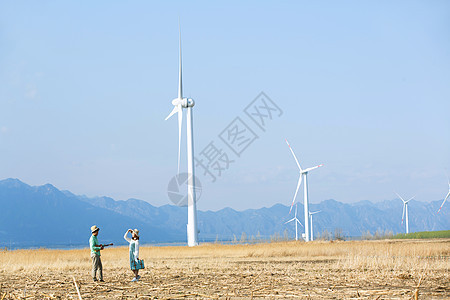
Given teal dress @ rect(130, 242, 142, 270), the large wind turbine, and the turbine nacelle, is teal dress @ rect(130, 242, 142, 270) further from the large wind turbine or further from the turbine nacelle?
the turbine nacelle

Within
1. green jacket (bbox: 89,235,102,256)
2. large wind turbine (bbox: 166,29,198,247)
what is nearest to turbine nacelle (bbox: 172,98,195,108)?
large wind turbine (bbox: 166,29,198,247)

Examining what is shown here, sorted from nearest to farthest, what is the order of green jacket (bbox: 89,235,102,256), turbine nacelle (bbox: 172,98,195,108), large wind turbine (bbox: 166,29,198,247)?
green jacket (bbox: 89,235,102,256), large wind turbine (bbox: 166,29,198,247), turbine nacelle (bbox: 172,98,195,108)

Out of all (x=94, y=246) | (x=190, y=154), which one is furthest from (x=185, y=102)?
(x=94, y=246)

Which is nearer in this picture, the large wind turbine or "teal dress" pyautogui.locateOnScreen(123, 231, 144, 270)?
"teal dress" pyautogui.locateOnScreen(123, 231, 144, 270)

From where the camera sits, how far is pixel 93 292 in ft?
56.4

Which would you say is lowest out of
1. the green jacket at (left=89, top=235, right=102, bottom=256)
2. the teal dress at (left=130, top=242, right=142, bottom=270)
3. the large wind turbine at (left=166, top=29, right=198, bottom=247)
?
the teal dress at (left=130, top=242, right=142, bottom=270)

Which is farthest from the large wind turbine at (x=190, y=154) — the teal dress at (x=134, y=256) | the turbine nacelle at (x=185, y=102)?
the teal dress at (x=134, y=256)

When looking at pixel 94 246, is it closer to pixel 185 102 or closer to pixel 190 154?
pixel 190 154

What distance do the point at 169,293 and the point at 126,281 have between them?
17.2ft

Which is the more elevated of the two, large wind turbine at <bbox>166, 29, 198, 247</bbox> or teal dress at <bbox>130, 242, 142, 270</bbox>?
large wind turbine at <bbox>166, 29, 198, 247</bbox>

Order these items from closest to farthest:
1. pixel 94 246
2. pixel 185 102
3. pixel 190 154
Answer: pixel 94 246 → pixel 190 154 → pixel 185 102

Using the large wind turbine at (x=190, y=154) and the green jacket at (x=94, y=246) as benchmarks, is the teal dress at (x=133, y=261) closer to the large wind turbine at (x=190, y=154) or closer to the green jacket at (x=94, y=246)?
the green jacket at (x=94, y=246)

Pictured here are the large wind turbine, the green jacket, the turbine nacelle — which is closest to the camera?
the green jacket

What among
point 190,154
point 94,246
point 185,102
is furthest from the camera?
point 185,102
